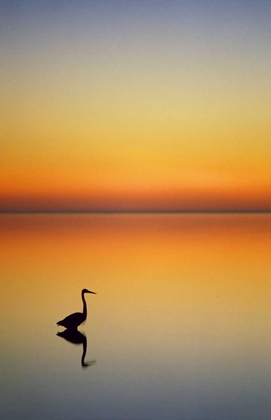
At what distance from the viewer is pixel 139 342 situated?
476 cm

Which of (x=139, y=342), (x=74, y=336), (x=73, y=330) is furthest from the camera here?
(x=73, y=330)

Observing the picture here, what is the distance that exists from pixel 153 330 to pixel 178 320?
1.35 feet

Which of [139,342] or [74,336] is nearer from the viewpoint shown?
[139,342]

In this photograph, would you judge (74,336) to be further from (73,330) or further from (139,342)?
(139,342)

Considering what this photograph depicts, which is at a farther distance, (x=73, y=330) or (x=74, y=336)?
(x=73, y=330)

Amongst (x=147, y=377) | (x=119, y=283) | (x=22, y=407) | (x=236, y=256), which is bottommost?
A: (x=22, y=407)

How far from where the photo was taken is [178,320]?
5457 mm

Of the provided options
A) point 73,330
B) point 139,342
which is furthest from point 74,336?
point 139,342

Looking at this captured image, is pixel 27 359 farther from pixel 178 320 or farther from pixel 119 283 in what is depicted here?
pixel 119 283

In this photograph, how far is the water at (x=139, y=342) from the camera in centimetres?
353

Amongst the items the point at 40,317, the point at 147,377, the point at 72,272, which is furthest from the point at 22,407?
the point at 72,272

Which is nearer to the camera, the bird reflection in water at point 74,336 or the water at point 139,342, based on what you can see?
the water at point 139,342

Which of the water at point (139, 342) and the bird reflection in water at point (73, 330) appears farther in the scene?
the bird reflection in water at point (73, 330)

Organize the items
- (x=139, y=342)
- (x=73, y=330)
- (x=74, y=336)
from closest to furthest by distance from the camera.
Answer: (x=139, y=342), (x=74, y=336), (x=73, y=330)
